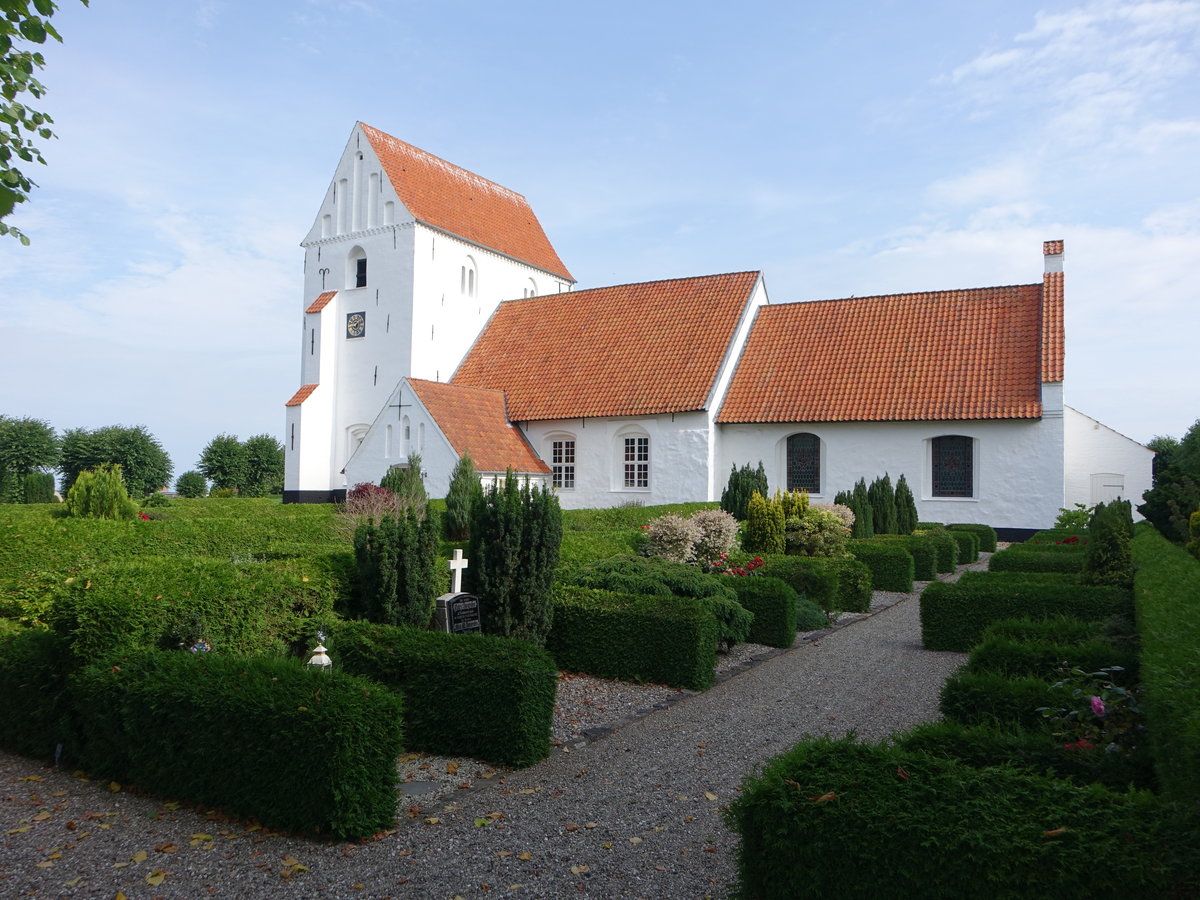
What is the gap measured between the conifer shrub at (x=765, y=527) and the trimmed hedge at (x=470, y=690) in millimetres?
8404

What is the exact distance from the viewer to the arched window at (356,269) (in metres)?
26.7

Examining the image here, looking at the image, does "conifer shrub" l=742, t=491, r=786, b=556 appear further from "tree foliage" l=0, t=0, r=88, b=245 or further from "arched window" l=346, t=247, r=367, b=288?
"arched window" l=346, t=247, r=367, b=288

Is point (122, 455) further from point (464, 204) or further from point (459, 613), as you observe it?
point (459, 613)

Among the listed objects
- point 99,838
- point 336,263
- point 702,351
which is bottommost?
point 99,838

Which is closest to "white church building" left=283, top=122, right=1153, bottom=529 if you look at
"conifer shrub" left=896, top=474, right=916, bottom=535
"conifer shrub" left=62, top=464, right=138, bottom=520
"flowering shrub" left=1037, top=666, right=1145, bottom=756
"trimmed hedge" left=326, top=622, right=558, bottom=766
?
"conifer shrub" left=896, top=474, right=916, bottom=535

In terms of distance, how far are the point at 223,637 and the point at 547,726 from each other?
2446 millimetres

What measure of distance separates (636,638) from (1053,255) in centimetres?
1888

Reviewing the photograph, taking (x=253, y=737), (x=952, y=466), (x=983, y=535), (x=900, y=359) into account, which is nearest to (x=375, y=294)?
(x=900, y=359)

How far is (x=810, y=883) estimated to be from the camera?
319 cm

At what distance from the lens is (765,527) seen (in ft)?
45.7

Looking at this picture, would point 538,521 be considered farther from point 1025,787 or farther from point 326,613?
point 1025,787

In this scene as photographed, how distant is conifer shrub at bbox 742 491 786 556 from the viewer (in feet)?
45.4

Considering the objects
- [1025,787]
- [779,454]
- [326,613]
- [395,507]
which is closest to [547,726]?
[326,613]

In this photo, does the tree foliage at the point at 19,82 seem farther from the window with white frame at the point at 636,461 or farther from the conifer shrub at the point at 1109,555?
the window with white frame at the point at 636,461
